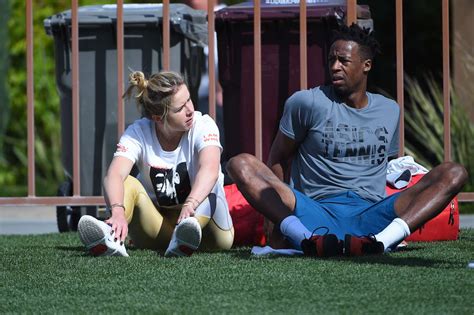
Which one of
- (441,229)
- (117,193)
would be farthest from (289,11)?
(117,193)

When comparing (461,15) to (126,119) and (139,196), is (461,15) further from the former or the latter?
(139,196)

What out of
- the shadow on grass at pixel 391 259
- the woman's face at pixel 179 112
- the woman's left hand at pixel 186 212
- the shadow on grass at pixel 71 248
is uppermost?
the woman's face at pixel 179 112

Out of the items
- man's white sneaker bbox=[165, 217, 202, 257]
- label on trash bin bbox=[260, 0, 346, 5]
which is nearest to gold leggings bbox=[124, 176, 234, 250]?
man's white sneaker bbox=[165, 217, 202, 257]

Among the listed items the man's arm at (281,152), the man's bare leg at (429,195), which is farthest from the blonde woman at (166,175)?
the man's bare leg at (429,195)

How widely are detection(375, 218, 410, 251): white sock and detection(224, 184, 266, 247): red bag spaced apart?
0.87 metres

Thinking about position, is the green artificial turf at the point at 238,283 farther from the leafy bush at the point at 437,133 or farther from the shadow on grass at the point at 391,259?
the leafy bush at the point at 437,133

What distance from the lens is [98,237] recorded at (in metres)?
4.76

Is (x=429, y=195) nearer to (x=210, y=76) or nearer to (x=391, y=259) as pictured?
(x=391, y=259)

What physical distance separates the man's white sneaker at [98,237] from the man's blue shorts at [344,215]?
0.78 meters

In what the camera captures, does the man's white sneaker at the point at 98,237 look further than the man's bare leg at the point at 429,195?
No

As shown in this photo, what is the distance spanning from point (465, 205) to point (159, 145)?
12.7ft

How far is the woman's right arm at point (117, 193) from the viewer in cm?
472

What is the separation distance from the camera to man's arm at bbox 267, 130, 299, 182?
203 inches

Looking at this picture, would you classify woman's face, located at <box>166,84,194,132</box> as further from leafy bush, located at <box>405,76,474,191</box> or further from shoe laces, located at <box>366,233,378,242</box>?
leafy bush, located at <box>405,76,474,191</box>
